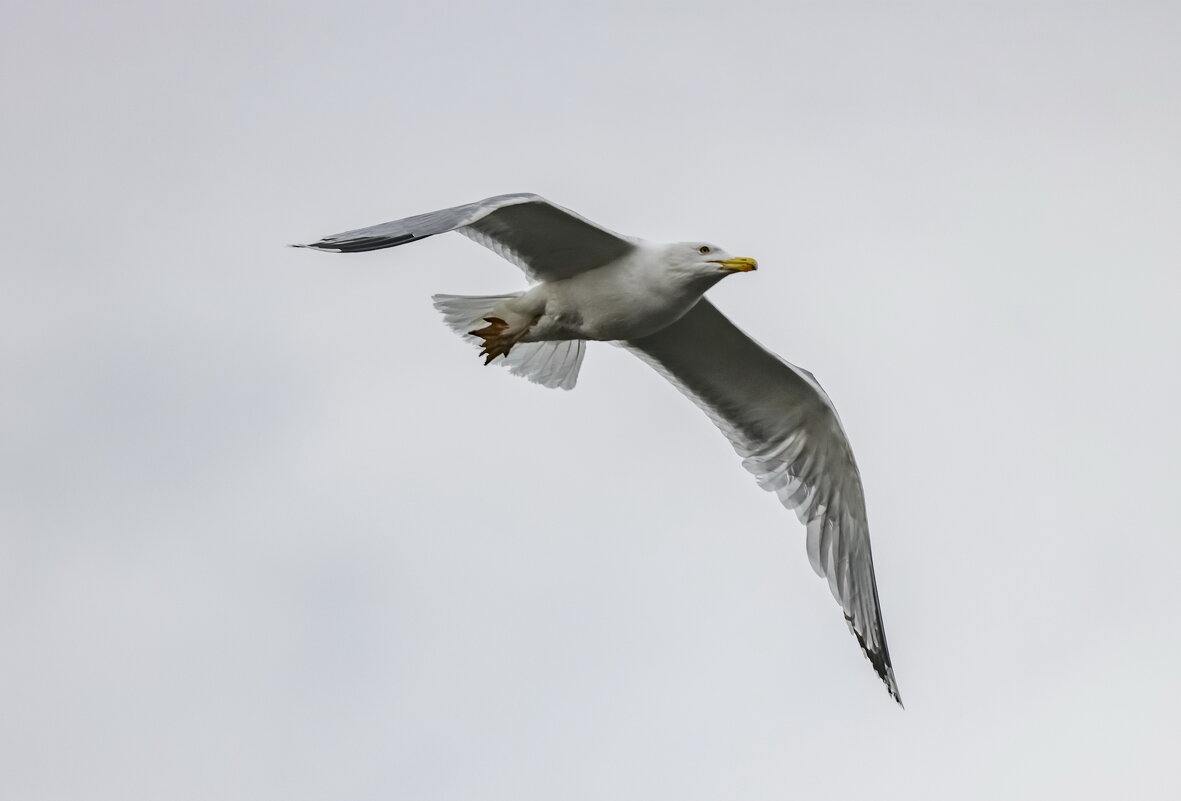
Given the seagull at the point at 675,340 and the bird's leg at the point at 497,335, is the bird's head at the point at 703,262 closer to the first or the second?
the seagull at the point at 675,340

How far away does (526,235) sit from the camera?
10.4 m

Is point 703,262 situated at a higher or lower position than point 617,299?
higher

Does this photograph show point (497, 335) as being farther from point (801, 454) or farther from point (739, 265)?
point (801, 454)

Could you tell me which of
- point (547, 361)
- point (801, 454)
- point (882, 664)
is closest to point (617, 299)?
point (547, 361)

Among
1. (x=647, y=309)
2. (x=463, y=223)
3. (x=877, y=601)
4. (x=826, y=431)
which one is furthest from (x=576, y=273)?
(x=877, y=601)

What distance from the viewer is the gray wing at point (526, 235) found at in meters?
9.23

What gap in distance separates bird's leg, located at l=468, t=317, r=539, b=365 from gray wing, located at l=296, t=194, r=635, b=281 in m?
0.43

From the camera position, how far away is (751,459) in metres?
12.2

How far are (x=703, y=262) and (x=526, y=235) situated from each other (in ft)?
3.72

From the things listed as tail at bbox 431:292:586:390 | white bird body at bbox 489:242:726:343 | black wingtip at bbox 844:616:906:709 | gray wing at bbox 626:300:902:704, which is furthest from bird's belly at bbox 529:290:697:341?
black wingtip at bbox 844:616:906:709

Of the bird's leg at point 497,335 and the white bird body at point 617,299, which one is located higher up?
the white bird body at point 617,299

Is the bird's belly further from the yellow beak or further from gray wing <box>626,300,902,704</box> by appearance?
gray wing <box>626,300,902,704</box>

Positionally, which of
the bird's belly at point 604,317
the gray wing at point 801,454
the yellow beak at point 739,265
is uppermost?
the yellow beak at point 739,265

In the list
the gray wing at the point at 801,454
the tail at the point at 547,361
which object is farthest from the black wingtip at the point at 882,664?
the tail at the point at 547,361
